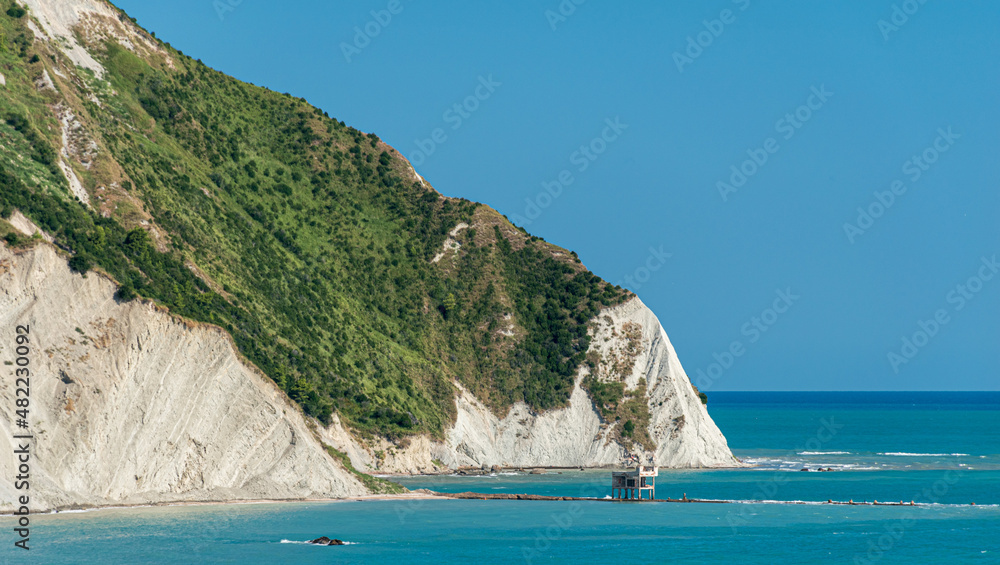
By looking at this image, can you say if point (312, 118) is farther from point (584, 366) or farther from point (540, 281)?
point (584, 366)

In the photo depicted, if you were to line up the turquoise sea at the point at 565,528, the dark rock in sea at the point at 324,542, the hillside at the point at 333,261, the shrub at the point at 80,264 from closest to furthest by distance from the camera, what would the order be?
the turquoise sea at the point at 565,528 < the dark rock in sea at the point at 324,542 < the shrub at the point at 80,264 < the hillside at the point at 333,261

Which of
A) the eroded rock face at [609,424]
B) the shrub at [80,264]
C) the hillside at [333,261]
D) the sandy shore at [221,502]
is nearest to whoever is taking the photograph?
the sandy shore at [221,502]

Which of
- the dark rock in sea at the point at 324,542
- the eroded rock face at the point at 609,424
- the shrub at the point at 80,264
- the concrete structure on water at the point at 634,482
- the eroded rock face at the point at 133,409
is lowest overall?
the dark rock in sea at the point at 324,542

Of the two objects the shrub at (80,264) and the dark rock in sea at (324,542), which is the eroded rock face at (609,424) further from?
the shrub at (80,264)

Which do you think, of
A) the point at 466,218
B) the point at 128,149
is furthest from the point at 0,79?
the point at 466,218

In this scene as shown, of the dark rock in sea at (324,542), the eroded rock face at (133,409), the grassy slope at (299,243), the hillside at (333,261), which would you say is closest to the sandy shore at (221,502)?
the eroded rock face at (133,409)

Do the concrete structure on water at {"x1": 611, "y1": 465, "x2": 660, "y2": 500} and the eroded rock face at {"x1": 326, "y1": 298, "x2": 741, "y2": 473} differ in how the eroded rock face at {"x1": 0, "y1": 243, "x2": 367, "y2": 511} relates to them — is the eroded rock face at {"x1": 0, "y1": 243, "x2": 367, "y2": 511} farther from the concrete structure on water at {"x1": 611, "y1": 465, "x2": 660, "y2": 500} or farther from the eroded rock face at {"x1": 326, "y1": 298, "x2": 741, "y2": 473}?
the eroded rock face at {"x1": 326, "y1": 298, "x2": 741, "y2": 473}

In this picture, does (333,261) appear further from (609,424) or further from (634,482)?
(634,482)
